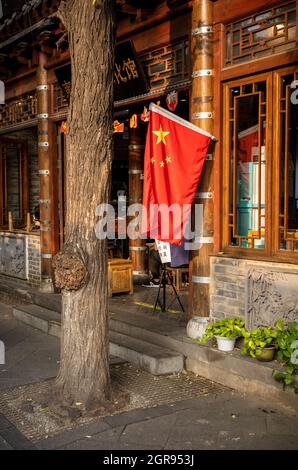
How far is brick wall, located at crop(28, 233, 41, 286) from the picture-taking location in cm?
1133

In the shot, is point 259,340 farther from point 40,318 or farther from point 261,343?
point 40,318

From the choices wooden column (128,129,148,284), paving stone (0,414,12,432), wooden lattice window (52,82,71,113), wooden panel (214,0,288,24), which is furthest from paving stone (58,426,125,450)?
wooden lattice window (52,82,71,113)

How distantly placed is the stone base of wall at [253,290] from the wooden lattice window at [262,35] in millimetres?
2505

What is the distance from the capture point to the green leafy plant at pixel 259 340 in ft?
20.0

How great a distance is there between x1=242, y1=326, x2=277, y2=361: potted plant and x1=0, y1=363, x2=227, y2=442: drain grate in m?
0.63

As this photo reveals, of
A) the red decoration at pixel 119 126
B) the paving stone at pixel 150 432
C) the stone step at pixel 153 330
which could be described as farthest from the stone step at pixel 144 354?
the red decoration at pixel 119 126

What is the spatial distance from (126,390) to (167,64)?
4.60 m

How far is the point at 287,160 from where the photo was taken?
631 centimetres

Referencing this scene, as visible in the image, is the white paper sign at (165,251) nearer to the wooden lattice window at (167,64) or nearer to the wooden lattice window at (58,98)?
the wooden lattice window at (167,64)

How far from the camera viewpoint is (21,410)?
573cm

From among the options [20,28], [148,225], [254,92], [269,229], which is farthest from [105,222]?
[20,28]

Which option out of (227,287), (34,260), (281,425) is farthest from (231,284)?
(34,260)

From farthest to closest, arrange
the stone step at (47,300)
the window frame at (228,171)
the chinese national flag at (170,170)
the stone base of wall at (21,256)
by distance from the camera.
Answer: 1. the stone base of wall at (21,256)
2. the stone step at (47,300)
3. the chinese national flag at (170,170)
4. the window frame at (228,171)

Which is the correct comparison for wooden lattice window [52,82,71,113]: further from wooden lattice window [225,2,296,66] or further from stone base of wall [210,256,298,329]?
stone base of wall [210,256,298,329]
